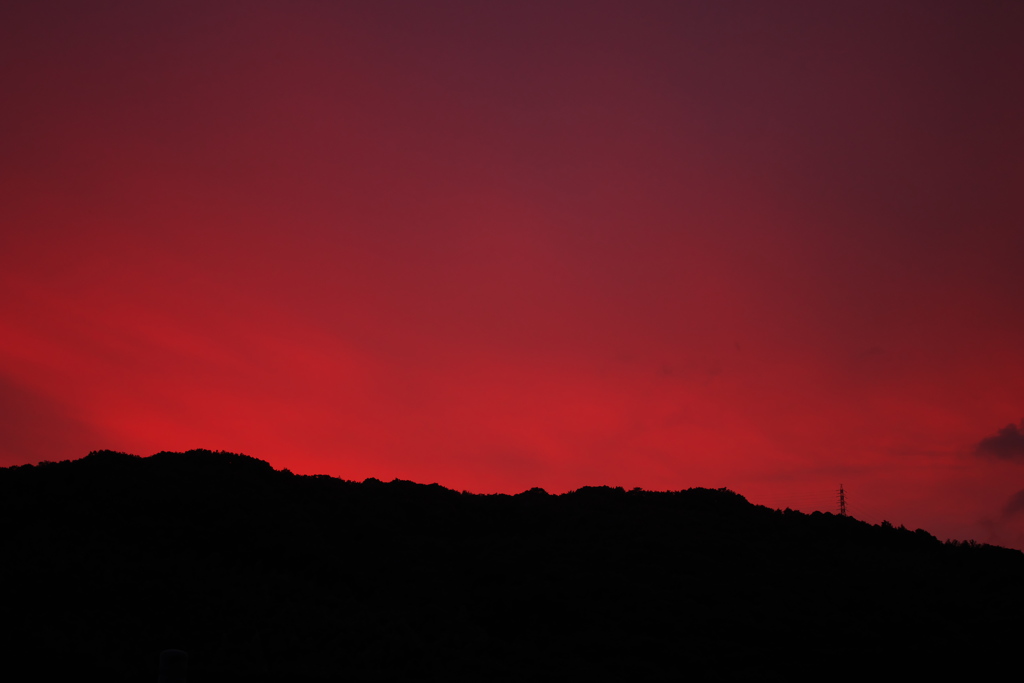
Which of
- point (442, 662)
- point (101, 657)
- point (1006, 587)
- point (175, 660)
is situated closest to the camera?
point (175, 660)

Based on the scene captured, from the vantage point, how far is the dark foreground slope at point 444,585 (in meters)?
20.7

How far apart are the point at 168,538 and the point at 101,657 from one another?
8191 millimetres

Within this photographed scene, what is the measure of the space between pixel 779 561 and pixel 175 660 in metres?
26.3

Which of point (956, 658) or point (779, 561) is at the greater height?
point (779, 561)

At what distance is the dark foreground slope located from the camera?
20.7 metres

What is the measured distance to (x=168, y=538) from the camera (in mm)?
26188

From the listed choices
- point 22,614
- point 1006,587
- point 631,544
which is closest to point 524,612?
point 631,544

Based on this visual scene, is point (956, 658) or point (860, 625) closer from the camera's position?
point (956, 658)

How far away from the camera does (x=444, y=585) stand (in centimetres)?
2656

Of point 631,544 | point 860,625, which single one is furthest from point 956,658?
point 631,544

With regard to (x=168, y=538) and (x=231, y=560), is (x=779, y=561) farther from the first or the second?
(x=168, y=538)

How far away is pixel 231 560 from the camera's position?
2578 centimetres

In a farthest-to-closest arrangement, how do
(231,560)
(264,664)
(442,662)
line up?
(231,560) → (442,662) → (264,664)

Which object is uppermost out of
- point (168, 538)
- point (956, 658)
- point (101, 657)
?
point (168, 538)
